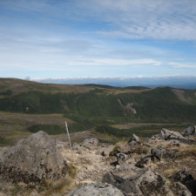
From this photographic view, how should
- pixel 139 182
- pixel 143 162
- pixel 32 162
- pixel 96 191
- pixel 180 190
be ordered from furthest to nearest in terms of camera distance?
pixel 143 162 → pixel 32 162 → pixel 180 190 → pixel 139 182 → pixel 96 191

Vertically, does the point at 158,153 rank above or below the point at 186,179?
above

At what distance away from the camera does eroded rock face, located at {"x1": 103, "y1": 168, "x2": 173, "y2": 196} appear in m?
26.5

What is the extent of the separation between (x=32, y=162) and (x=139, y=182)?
31.8 ft

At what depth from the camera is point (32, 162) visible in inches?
1236

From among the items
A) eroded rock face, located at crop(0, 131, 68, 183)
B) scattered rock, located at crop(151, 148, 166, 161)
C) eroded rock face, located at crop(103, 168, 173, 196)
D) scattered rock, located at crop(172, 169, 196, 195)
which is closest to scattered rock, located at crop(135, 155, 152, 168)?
scattered rock, located at crop(151, 148, 166, 161)

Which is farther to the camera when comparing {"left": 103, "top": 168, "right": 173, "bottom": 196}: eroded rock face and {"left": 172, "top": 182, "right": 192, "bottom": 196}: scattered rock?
{"left": 172, "top": 182, "right": 192, "bottom": 196}: scattered rock

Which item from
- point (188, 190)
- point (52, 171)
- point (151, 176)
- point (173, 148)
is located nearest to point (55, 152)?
point (52, 171)

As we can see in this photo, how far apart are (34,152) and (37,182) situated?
2674 mm

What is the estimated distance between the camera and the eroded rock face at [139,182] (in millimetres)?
26500

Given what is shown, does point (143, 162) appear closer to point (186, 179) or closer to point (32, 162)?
point (186, 179)

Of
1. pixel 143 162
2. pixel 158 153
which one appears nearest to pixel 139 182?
pixel 143 162

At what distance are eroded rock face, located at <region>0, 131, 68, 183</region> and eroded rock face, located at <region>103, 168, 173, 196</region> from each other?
5699mm

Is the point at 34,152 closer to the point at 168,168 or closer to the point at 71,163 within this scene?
the point at 71,163

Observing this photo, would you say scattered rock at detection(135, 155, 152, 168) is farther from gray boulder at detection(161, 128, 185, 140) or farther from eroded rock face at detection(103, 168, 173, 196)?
gray boulder at detection(161, 128, 185, 140)
